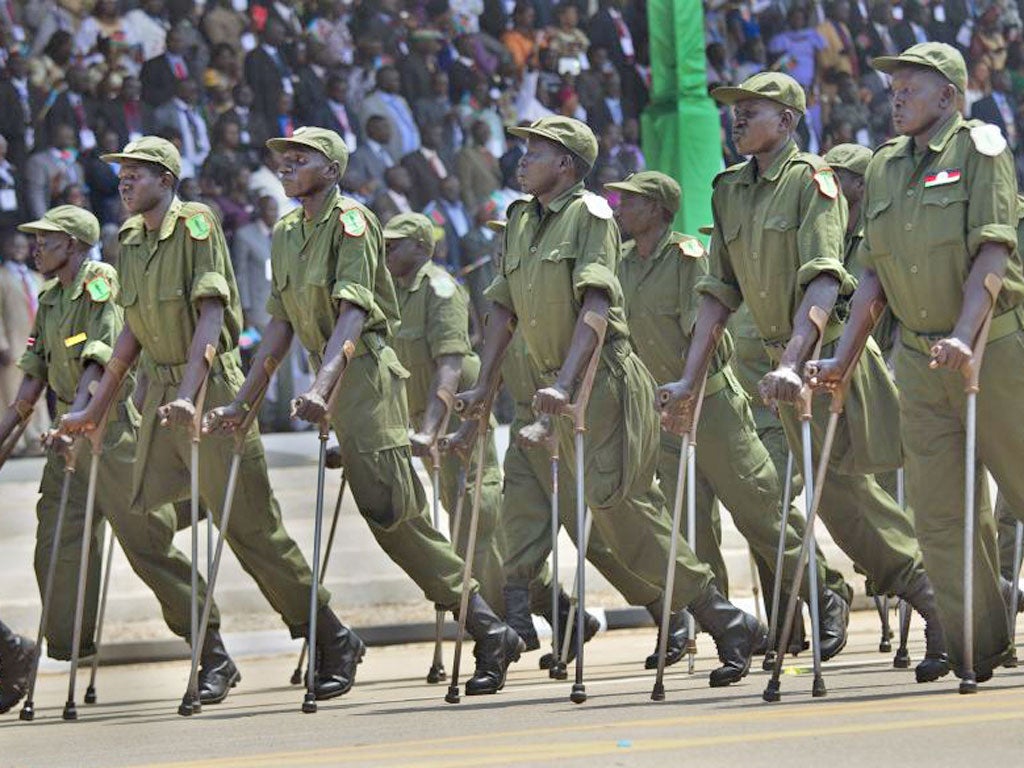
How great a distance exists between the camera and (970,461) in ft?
25.0

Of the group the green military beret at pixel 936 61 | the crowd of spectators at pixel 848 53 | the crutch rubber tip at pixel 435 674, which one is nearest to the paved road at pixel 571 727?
the crutch rubber tip at pixel 435 674

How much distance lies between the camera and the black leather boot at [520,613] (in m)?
10.8

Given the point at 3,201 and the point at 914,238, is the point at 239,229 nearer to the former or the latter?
the point at 3,201

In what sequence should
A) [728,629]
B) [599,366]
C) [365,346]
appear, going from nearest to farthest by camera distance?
[728,629] < [599,366] < [365,346]

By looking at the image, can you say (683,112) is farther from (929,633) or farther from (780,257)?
(929,633)

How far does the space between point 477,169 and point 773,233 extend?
34.0 ft

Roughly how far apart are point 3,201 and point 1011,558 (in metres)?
8.69

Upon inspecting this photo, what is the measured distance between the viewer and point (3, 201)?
1672 cm

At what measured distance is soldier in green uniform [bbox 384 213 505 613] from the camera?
11.2 metres

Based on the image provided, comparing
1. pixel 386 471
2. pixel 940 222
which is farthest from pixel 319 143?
pixel 940 222

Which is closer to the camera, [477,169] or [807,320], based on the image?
[807,320]

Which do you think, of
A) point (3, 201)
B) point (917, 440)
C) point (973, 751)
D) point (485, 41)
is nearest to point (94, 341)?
point (917, 440)

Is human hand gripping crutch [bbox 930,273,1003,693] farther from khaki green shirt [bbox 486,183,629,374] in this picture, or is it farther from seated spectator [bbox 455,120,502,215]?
seated spectator [bbox 455,120,502,215]

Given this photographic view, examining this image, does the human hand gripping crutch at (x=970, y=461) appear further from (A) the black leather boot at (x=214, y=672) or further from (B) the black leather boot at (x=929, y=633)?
(A) the black leather boot at (x=214, y=672)
